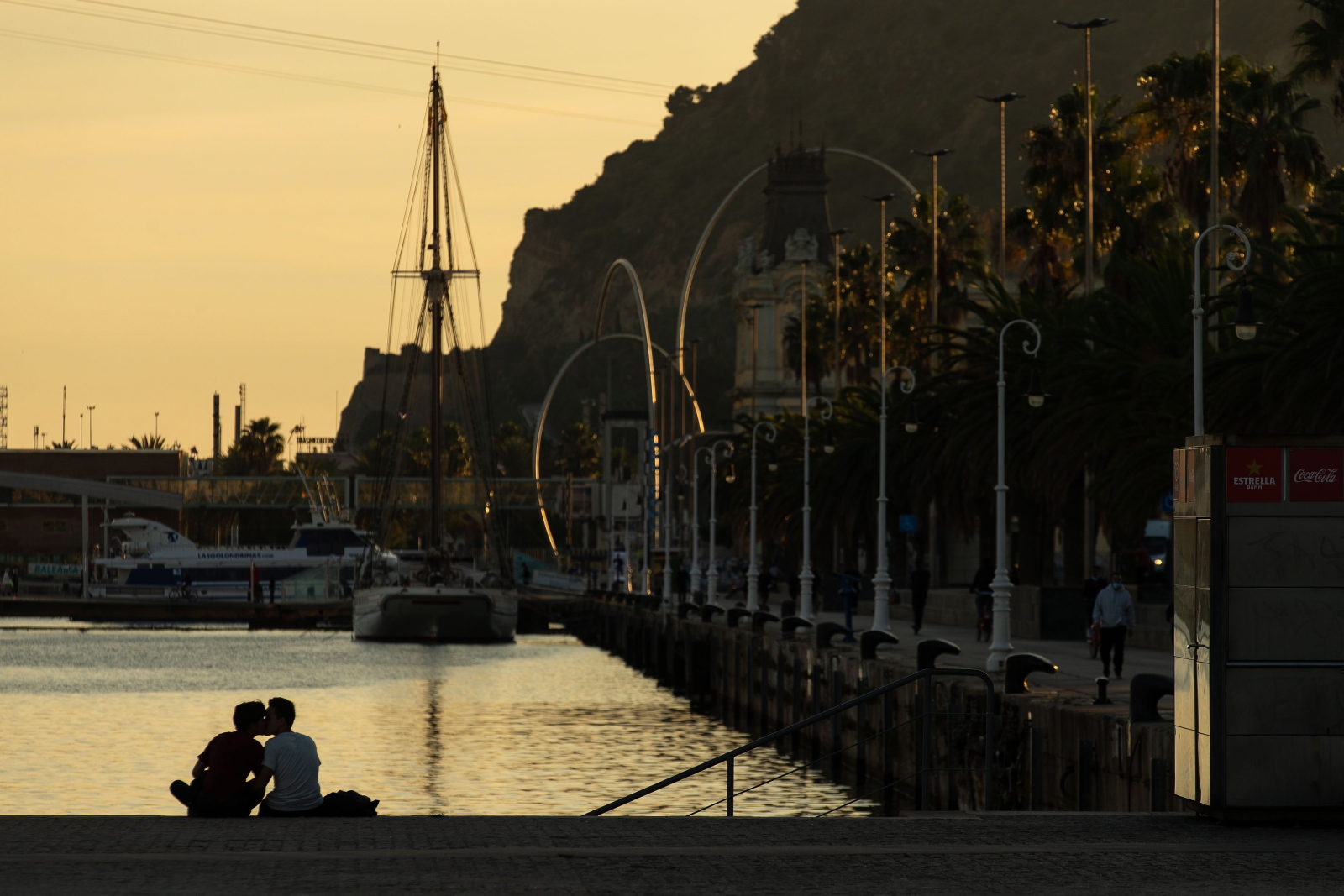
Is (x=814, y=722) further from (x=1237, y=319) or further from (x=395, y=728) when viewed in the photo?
(x=395, y=728)

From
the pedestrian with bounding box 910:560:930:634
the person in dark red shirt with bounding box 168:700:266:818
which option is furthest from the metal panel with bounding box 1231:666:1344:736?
the pedestrian with bounding box 910:560:930:634

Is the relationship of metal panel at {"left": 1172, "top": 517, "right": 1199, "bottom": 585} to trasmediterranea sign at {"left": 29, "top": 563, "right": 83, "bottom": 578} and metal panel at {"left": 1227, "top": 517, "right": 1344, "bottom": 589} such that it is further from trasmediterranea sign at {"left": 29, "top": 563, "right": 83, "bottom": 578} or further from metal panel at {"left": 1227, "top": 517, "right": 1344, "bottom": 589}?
trasmediterranea sign at {"left": 29, "top": 563, "right": 83, "bottom": 578}

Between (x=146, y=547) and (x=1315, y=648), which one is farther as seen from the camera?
(x=146, y=547)

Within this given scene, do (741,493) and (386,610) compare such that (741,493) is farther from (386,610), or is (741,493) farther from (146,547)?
(146,547)

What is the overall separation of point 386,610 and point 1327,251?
51.3 metres

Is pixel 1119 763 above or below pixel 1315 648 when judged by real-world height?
below

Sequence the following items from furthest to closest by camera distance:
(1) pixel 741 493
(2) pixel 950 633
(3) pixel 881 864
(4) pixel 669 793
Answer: (1) pixel 741 493 < (2) pixel 950 633 < (4) pixel 669 793 < (3) pixel 881 864

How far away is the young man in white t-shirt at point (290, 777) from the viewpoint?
17328mm

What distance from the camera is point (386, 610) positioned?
269ft

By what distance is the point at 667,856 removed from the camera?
13164 mm

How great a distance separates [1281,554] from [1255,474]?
2.09 feet

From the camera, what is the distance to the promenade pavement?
1203 centimetres

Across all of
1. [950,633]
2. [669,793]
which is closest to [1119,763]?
[669,793]

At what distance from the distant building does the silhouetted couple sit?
138 m
